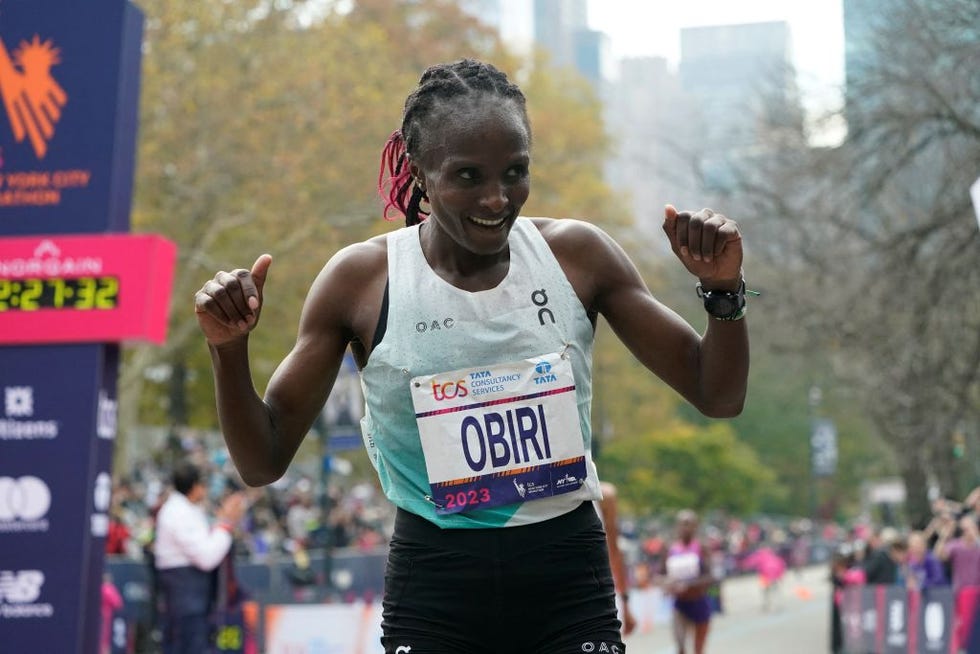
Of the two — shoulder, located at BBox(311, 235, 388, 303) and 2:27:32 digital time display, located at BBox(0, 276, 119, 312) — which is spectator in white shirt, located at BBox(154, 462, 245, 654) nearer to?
2:27:32 digital time display, located at BBox(0, 276, 119, 312)

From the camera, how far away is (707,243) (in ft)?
10.5

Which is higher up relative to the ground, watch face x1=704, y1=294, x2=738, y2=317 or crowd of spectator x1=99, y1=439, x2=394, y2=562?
crowd of spectator x1=99, y1=439, x2=394, y2=562

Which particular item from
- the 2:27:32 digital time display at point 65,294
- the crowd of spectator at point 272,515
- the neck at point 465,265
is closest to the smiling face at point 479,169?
the neck at point 465,265

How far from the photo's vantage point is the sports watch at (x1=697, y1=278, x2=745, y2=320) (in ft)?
10.9

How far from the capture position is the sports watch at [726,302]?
331 cm

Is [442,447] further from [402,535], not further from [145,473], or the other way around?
[145,473]

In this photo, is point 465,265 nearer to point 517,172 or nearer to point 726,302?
point 517,172

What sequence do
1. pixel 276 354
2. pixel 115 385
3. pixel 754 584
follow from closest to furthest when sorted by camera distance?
pixel 115 385
pixel 276 354
pixel 754 584

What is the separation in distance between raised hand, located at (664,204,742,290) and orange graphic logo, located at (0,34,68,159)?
745 centimetres

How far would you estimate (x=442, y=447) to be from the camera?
3463 mm

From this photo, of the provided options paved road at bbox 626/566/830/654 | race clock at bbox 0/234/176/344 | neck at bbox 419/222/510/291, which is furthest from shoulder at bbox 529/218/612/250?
paved road at bbox 626/566/830/654

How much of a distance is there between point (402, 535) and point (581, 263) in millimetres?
726

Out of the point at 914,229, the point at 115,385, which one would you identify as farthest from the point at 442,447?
the point at 914,229

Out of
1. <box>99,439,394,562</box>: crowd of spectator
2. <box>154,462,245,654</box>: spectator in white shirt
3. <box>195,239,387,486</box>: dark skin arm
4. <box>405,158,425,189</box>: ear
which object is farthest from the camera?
<box>99,439,394,562</box>: crowd of spectator
